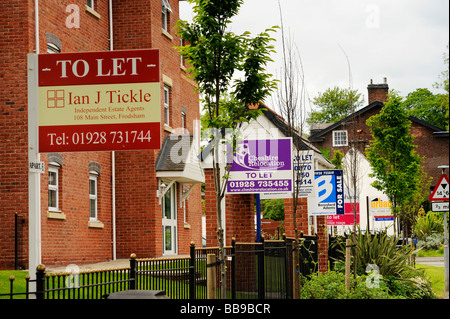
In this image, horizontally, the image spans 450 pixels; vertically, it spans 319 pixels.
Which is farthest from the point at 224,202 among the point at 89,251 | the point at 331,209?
the point at 89,251

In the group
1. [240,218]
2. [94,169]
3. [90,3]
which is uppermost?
[90,3]

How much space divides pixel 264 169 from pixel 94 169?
26.4 feet

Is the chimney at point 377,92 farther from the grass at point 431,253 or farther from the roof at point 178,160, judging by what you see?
the roof at point 178,160

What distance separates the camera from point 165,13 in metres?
25.9

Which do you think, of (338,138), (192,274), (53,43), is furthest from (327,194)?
(338,138)

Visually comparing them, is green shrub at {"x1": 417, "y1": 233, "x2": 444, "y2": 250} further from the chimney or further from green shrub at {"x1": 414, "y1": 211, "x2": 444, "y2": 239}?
the chimney

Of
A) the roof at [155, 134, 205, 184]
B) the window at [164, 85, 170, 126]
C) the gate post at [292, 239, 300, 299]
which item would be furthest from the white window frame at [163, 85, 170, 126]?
the gate post at [292, 239, 300, 299]

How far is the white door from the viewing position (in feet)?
82.0

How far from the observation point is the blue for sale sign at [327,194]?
58.0ft

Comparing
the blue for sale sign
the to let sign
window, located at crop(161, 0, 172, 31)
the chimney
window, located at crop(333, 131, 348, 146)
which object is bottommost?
the blue for sale sign

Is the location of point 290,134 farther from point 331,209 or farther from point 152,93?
point 152,93

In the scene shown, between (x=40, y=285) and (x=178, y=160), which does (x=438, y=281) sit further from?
(x=40, y=285)

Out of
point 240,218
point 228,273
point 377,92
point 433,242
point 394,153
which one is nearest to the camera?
point 228,273

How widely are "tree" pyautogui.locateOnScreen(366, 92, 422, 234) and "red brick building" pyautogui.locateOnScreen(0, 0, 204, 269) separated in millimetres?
7738
